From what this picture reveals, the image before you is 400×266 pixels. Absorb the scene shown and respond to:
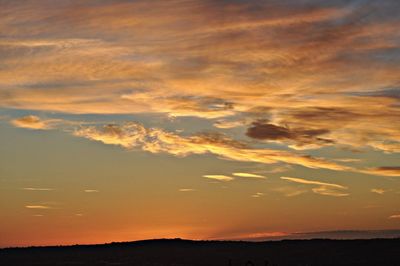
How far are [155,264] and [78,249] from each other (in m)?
67.9

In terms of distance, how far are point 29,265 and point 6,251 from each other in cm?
5269

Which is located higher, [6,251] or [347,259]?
[6,251]

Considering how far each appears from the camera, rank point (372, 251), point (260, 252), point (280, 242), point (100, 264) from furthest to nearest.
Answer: point (280, 242), point (260, 252), point (372, 251), point (100, 264)

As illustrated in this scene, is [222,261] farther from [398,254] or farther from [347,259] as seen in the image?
[398,254]

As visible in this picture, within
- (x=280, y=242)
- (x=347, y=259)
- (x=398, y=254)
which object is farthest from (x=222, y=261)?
(x=280, y=242)

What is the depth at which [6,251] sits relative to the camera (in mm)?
142750

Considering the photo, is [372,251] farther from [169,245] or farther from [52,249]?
[52,249]

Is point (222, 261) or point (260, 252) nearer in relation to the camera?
point (222, 261)

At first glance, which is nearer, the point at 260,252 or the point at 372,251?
the point at 372,251

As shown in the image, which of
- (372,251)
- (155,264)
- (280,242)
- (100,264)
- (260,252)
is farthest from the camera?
(280,242)

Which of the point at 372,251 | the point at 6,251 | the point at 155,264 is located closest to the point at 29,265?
the point at 155,264

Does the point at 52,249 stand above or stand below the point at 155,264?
above

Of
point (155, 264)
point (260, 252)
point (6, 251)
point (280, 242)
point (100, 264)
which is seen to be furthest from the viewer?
point (6, 251)

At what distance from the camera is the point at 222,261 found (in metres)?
89.8
